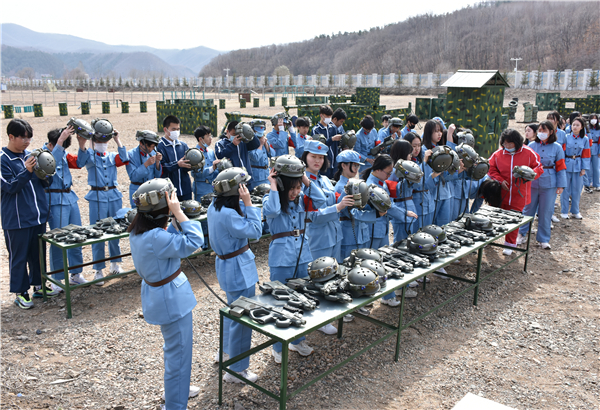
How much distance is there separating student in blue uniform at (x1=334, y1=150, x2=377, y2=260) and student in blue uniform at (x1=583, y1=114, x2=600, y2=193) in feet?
30.3

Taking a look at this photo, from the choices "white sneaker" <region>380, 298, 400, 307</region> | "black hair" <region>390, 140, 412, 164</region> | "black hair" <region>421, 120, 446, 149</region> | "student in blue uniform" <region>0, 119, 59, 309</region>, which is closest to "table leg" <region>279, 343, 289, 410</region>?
"white sneaker" <region>380, 298, 400, 307</region>

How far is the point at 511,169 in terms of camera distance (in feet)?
25.2

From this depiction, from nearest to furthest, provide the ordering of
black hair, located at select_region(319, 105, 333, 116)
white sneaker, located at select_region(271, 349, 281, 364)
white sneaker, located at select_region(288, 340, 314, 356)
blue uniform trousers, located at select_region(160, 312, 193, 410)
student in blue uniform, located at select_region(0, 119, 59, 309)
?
blue uniform trousers, located at select_region(160, 312, 193, 410) → white sneaker, located at select_region(271, 349, 281, 364) → white sneaker, located at select_region(288, 340, 314, 356) → student in blue uniform, located at select_region(0, 119, 59, 309) → black hair, located at select_region(319, 105, 333, 116)

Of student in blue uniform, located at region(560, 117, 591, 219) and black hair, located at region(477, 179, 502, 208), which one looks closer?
black hair, located at region(477, 179, 502, 208)

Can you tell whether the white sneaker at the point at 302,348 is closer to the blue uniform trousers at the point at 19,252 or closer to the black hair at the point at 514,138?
the blue uniform trousers at the point at 19,252

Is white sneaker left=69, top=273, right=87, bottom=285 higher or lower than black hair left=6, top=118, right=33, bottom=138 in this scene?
lower

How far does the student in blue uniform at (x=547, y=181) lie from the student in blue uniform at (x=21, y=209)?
8.09m

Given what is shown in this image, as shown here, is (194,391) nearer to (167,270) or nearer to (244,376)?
(244,376)

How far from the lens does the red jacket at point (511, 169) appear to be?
7.57 m

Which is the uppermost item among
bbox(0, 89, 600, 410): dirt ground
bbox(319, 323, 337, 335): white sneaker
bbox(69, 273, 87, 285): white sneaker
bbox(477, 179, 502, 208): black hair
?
bbox(477, 179, 502, 208): black hair

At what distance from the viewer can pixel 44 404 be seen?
421cm

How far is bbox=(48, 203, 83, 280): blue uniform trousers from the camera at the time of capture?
6410mm

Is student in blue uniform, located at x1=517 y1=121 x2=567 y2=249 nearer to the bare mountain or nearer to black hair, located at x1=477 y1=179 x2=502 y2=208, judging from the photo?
black hair, located at x1=477 y1=179 x2=502 y2=208

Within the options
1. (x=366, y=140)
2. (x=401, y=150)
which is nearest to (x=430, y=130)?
(x=401, y=150)
